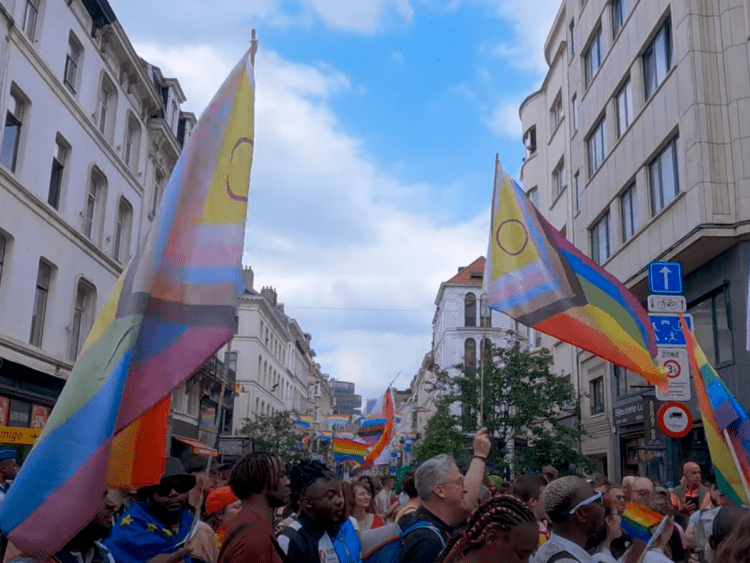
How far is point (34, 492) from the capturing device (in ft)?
12.0

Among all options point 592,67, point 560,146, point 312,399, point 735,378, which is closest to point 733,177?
point 735,378

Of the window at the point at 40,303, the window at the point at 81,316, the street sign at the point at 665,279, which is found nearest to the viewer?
the street sign at the point at 665,279

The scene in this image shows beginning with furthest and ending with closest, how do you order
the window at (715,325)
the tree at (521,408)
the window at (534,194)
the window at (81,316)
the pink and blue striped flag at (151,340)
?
the window at (534,194) < the tree at (521,408) < the window at (81,316) < the window at (715,325) < the pink and blue striped flag at (151,340)

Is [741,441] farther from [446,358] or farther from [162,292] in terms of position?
[446,358]

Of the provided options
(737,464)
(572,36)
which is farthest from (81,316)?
(737,464)

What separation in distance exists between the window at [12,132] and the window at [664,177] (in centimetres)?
1493

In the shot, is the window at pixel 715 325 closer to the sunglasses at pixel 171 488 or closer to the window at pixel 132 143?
the sunglasses at pixel 171 488

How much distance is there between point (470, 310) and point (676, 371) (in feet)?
193


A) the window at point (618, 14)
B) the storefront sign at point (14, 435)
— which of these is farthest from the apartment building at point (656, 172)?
the storefront sign at point (14, 435)

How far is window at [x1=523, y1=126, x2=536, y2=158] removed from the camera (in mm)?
35438

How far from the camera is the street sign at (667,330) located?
1218 cm

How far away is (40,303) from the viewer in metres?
20.1

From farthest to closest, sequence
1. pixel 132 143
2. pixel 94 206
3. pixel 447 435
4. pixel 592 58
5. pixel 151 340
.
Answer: pixel 132 143 → pixel 592 58 → pixel 447 435 → pixel 94 206 → pixel 151 340

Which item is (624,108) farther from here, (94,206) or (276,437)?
(276,437)
